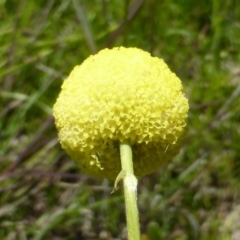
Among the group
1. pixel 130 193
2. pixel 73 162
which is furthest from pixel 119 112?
pixel 73 162

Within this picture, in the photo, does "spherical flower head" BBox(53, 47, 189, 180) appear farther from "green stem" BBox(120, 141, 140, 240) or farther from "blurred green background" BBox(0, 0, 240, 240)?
"blurred green background" BBox(0, 0, 240, 240)

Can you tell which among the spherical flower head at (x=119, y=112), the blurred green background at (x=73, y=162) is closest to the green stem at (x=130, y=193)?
the spherical flower head at (x=119, y=112)

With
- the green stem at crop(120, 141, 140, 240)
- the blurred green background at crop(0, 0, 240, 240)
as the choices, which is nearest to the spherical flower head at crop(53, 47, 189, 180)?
the green stem at crop(120, 141, 140, 240)

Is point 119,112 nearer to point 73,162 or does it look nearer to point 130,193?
point 130,193

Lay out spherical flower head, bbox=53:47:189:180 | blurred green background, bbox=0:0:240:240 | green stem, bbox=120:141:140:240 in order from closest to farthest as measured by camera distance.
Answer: green stem, bbox=120:141:140:240 < spherical flower head, bbox=53:47:189:180 < blurred green background, bbox=0:0:240:240

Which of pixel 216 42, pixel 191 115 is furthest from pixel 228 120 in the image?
pixel 216 42

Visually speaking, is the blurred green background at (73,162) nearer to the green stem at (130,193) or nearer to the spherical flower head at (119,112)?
the spherical flower head at (119,112)

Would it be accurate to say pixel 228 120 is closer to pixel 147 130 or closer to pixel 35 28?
pixel 35 28
